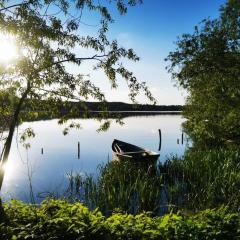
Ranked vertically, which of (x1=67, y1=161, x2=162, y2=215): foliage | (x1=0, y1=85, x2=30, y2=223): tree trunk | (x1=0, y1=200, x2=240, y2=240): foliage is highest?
(x1=0, y1=85, x2=30, y2=223): tree trunk

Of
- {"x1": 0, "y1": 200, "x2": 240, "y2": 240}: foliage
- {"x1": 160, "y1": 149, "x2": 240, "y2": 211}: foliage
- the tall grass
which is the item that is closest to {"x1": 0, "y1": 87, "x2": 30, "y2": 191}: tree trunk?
{"x1": 0, "y1": 200, "x2": 240, "y2": 240}: foliage

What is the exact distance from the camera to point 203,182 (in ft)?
64.3

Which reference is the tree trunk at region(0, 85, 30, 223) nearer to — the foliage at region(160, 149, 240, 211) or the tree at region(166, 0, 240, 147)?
the foliage at region(160, 149, 240, 211)

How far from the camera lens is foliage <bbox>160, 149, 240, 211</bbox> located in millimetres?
17031

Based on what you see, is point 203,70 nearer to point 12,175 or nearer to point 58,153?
point 12,175

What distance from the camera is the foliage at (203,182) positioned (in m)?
17.0

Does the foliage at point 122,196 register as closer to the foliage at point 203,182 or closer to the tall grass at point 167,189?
the tall grass at point 167,189

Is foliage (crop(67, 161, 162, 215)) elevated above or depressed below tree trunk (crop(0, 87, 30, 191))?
below

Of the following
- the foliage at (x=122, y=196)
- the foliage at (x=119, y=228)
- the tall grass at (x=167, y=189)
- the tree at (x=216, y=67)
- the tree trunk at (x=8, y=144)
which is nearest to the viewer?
the foliage at (x=119, y=228)

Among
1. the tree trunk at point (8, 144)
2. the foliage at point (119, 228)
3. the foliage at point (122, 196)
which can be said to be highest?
the tree trunk at point (8, 144)

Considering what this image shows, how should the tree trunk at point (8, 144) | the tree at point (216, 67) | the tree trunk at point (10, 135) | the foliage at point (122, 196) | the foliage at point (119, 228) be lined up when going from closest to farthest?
the foliage at point (119, 228)
the tree trunk at point (8, 144)
the tree trunk at point (10, 135)
the foliage at point (122, 196)
the tree at point (216, 67)

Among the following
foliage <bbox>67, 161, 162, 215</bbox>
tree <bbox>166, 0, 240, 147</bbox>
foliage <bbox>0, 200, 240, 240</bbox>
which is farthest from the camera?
tree <bbox>166, 0, 240, 147</bbox>

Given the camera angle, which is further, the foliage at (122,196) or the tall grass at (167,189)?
the tall grass at (167,189)

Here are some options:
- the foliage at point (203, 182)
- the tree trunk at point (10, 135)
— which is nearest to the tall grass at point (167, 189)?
the foliage at point (203, 182)
